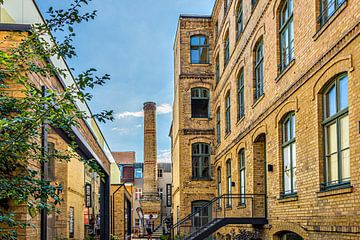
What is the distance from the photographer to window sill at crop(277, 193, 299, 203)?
41.0 feet

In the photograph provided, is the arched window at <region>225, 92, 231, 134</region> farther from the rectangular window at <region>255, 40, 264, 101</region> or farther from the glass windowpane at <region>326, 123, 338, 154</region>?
the glass windowpane at <region>326, 123, 338, 154</region>

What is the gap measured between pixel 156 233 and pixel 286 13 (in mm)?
36847

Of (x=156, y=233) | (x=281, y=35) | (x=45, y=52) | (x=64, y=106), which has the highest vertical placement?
(x=281, y=35)

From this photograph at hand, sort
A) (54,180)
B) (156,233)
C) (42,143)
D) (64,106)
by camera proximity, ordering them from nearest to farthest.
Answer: (64,106), (42,143), (54,180), (156,233)

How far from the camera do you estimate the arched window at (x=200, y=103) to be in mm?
29625

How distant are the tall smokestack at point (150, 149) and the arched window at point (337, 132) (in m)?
44.7

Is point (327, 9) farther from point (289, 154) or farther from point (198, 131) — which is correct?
point (198, 131)

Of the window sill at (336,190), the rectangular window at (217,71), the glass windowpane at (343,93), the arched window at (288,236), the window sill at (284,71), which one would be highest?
the rectangular window at (217,71)

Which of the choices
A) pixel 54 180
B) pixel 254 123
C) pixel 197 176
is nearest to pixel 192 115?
pixel 197 176

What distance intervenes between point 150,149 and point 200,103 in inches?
1043

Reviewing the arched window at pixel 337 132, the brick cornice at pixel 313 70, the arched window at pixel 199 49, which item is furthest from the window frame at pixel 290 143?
the arched window at pixel 199 49

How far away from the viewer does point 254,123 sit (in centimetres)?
1709

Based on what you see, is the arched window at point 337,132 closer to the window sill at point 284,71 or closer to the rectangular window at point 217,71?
the window sill at point 284,71

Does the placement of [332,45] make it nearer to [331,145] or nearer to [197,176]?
[331,145]
